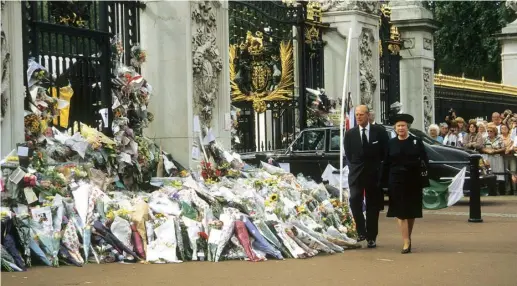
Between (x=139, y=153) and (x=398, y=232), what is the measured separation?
3.49 m

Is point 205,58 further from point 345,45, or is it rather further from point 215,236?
point 345,45

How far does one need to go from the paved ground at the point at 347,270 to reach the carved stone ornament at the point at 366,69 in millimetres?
8820

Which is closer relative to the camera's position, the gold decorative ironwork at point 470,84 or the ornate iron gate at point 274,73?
the ornate iron gate at point 274,73

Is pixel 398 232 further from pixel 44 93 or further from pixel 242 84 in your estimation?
pixel 242 84

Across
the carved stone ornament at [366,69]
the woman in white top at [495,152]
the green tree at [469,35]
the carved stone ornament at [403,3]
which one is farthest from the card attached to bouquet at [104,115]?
the green tree at [469,35]

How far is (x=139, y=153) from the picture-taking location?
14164mm

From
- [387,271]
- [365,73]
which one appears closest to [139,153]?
[387,271]

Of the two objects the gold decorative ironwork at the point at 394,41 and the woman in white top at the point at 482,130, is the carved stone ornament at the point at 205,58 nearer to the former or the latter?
the woman in white top at the point at 482,130

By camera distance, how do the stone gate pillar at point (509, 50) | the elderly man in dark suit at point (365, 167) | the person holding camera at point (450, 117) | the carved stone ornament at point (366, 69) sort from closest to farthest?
1. the elderly man in dark suit at point (365, 167)
2. the carved stone ornament at point (366, 69)
3. the person holding camera at point (450, 117)
4. the stone gate pillar at point (509, 50)

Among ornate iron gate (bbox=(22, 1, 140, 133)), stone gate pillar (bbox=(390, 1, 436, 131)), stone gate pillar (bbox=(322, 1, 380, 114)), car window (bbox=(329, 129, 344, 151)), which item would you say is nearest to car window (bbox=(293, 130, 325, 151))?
car window (bbox=(329, 129, 344, 151))

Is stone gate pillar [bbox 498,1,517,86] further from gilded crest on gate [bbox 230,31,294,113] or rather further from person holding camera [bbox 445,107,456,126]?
gilded crest on gate [bbox 230,31,294,113]

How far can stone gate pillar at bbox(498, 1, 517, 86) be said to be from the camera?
31.7 m

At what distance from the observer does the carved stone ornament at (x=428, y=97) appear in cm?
2527

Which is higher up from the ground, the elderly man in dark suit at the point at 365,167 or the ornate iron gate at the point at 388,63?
the ornate iron gate at the point at 388,63
